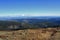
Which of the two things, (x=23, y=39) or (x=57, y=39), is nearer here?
(x=57, y=39)

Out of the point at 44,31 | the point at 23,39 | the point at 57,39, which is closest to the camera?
the point at 57,39

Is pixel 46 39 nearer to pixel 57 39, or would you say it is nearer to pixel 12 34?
pixel 57 39

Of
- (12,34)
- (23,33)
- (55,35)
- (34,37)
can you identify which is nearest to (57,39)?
(55,35)

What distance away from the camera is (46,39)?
22844 mm

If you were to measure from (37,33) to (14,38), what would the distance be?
3.79 metres

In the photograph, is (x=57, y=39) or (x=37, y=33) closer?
(x=57, y=39)

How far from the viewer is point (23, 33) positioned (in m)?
23.4

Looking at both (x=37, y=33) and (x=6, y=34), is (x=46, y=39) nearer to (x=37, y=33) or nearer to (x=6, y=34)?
(x=37, y=33)

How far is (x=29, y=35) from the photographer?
75.7ft

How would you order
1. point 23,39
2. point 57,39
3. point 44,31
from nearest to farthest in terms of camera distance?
point 57,39
point 23,39
point 44,31

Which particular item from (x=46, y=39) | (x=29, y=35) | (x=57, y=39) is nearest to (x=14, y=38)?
(x=29, y=35)

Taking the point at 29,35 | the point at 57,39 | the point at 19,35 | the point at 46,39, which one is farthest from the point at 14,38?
the point at 57,39

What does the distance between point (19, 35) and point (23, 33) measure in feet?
2.59

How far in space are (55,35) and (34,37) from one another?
3.25 meters
